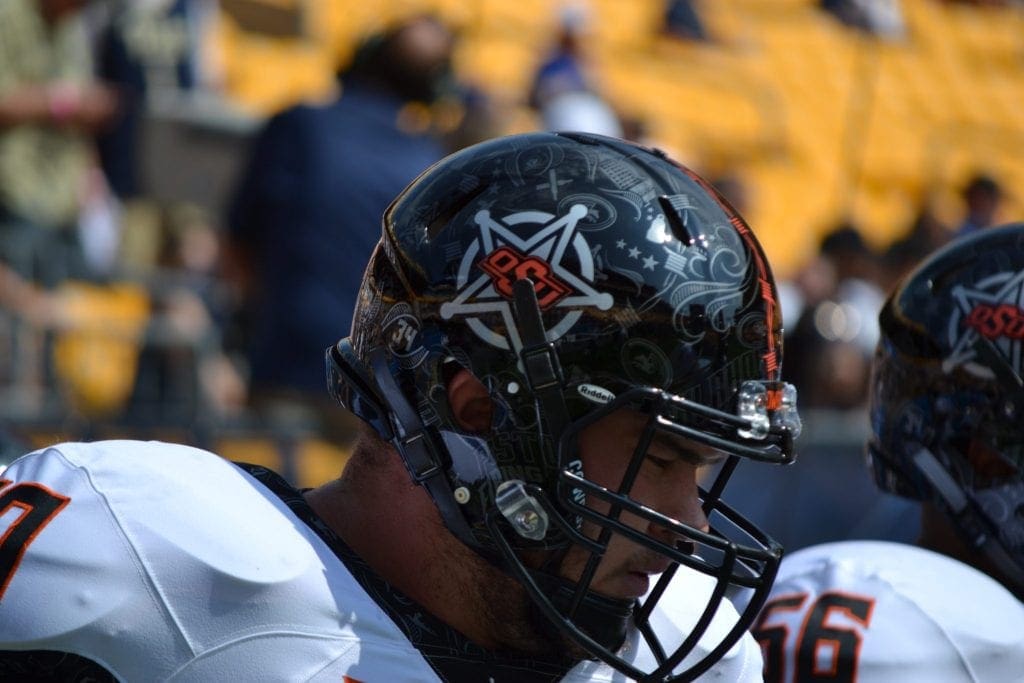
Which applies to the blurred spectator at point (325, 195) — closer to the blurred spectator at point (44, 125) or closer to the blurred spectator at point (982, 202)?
the blurred spectator at point (44, 125)

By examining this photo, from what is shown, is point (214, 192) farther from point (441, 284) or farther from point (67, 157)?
point (441, 284)

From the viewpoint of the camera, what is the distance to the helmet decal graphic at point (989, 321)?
2.29m

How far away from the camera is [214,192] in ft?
18.8

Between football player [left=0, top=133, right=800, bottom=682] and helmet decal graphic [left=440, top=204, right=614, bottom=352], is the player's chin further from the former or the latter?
helmet decal graphic [left=440, top=204, right=614, bottom=352]

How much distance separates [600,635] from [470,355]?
0.36 meters

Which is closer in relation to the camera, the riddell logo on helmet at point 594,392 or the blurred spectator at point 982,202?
the riddell logo on helmet at point 594,392

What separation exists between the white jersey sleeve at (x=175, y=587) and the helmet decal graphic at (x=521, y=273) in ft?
1.07

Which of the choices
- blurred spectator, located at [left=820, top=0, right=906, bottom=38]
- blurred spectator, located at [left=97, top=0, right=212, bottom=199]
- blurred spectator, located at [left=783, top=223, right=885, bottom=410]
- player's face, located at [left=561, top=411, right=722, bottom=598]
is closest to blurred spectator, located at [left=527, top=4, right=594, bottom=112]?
blurred spectator, located at [left=783, top=223, right=885, bottom=410]

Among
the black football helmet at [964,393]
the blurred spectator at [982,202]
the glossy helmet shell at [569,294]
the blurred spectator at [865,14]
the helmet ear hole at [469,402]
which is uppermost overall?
the glossy helmet shell at [569,294]

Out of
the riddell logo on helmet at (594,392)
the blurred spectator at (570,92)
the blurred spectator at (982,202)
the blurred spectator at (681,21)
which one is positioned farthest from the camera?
the blurred spectator at (681,21)

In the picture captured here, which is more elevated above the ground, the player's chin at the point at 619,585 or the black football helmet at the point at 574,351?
the black football helmet at the point at 574,351

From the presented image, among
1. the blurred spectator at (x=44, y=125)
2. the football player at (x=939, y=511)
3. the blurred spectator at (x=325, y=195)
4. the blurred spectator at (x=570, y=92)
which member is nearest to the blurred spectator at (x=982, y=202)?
the blurred spectator at (x=570, y=92)

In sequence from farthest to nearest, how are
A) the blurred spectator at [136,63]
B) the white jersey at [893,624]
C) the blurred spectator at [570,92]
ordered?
the blurred spectator at [570,92], the blurred spectator at [136,63], the white jersey at [893,624]

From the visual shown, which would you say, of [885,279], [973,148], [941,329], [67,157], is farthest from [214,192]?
[973,148]
